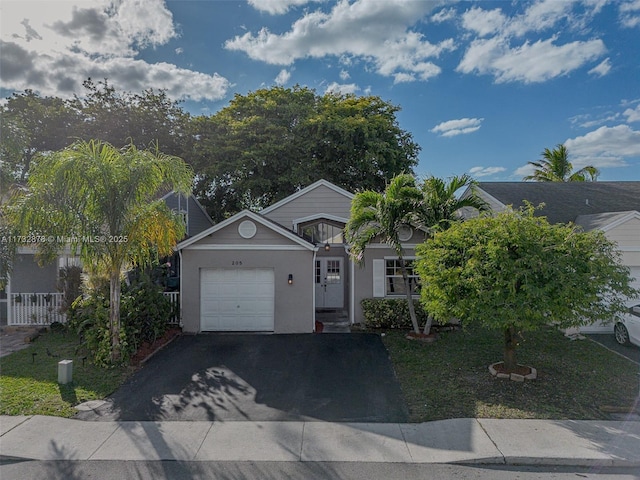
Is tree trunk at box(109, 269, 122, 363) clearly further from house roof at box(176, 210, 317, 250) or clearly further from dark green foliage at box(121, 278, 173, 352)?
house roof at box(176, 210, 317, 250)

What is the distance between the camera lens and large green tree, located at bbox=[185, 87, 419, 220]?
66.6 ft

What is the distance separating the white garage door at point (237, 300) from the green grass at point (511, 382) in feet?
13.6

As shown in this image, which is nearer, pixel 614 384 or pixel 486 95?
pixel 614 384

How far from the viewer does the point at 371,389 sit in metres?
7.27

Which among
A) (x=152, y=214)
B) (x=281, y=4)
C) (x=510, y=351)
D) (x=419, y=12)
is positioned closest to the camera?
(x=510, y=351)

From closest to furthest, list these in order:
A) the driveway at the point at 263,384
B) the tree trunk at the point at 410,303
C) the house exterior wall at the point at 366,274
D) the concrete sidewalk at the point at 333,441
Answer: the concrete sidewalk at the point at 333,441 → the driveway at the point at 263,384 → the tree trunk at the point at 410,303 → the house exterior wall at the point at 366,274

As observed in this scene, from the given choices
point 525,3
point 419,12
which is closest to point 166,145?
point 419,12

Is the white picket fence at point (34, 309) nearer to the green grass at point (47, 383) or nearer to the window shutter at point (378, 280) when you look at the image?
the green grass at point (47, 383)

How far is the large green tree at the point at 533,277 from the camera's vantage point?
21.8ft

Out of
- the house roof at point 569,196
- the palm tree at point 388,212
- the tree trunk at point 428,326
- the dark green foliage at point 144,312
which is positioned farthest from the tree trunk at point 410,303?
the dark green foliage at point 144,312

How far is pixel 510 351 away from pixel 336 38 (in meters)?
10.0

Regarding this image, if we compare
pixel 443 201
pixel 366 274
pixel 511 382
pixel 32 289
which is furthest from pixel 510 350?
pixel 32 289

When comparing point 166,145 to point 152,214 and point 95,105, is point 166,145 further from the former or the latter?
point 152,214

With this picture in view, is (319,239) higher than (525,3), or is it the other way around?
(525,3)
